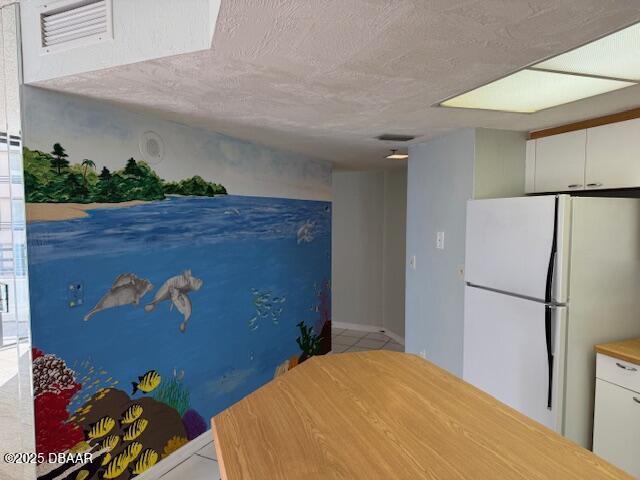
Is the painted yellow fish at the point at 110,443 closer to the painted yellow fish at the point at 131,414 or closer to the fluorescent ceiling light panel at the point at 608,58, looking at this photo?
the painted yellow fish at the point at 131,414

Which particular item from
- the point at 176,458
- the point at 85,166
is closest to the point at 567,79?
the point at 85,166

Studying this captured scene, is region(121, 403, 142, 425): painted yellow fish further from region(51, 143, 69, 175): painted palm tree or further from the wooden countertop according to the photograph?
the wooden countertop

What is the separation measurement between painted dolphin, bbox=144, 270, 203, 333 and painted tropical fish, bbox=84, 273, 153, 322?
98mm

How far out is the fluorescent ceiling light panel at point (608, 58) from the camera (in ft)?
4.76

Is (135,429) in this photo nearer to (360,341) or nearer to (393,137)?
(393,137)

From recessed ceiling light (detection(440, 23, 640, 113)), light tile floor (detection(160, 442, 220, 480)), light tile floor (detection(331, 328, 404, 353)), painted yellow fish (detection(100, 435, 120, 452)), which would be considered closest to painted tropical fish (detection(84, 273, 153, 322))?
painted yellow fish (detection(100, 435, 120, 452))

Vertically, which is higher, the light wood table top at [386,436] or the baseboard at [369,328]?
the light wood table top at [386,436]

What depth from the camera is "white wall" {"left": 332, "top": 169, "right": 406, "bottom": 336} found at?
220 inches

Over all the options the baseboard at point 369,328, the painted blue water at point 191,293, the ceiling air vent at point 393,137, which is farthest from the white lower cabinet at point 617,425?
the baseboard at point 369,328

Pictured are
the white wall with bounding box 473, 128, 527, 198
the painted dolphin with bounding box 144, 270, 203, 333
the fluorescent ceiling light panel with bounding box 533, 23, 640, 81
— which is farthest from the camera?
the white wall with bounding box 473, 128, 527, 198

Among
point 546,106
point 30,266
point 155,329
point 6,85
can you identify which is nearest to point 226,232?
point 155,329

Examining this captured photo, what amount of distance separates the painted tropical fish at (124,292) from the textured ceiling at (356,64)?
3.18ft

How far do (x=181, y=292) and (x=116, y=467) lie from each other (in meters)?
1.03

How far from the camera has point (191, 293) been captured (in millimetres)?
2732
